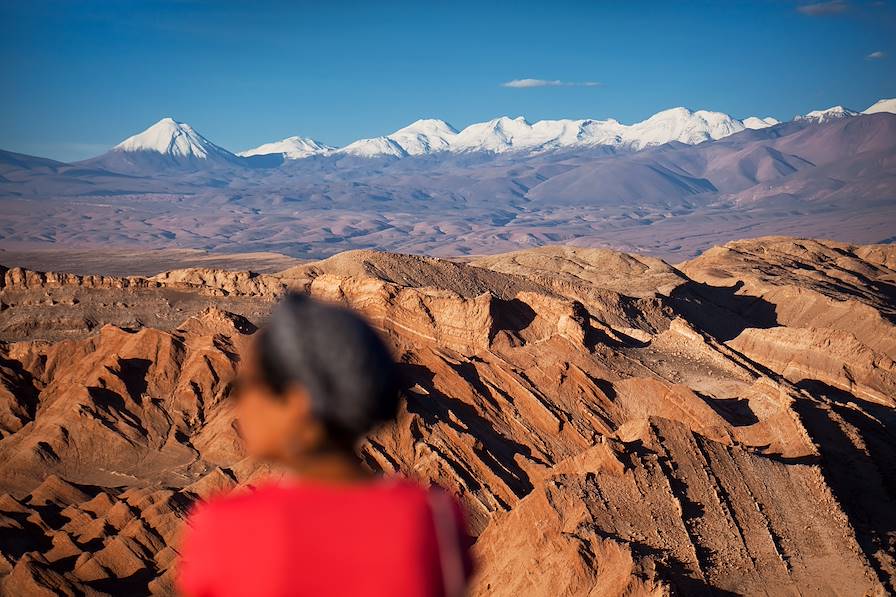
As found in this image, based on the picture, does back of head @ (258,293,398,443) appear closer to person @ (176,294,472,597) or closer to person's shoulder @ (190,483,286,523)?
person @ (176,294,472,597)

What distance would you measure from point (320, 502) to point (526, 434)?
26.6 metres

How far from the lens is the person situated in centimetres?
211

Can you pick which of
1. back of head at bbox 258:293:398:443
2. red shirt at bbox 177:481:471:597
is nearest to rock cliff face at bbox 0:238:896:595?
red shirt at bbox 177:481:471:597

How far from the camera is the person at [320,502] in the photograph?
211 centimetres

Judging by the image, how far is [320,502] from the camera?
7.04ft

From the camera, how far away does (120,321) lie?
4312 centimetres

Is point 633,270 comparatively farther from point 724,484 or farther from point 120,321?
point 724,484

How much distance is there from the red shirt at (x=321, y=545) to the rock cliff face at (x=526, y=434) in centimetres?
1372

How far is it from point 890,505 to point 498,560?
10.9m

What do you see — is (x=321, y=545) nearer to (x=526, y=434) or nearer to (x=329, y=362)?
(x=329, y=362)

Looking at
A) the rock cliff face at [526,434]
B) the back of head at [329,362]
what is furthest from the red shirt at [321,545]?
the rock cliff face at [526,434]

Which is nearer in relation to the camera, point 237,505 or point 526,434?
point 237,505

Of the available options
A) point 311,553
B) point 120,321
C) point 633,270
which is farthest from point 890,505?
point 633,270

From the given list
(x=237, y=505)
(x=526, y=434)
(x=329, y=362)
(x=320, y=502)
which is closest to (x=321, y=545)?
(x=320, y=502)
